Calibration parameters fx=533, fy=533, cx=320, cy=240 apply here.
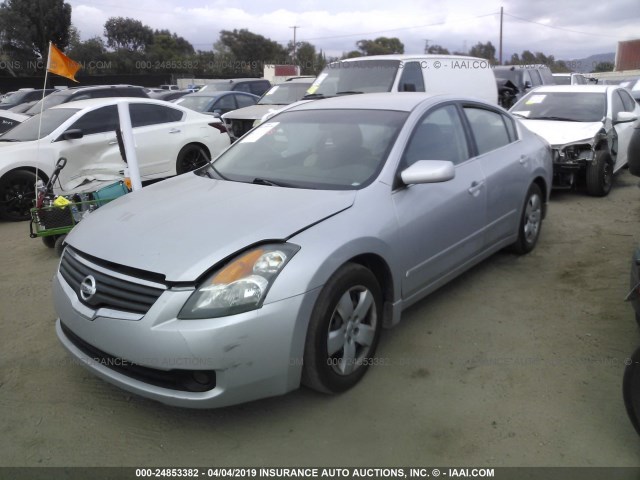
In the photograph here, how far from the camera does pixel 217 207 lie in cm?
304

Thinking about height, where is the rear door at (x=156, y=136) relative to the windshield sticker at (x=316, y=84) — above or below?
below

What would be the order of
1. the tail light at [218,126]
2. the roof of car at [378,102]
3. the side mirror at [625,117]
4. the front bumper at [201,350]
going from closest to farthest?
1. the front bumper at [201,350]
2. the roof of car at [378,102]
3. the side mirror at [625,117]
4. the tail light at [218,126]

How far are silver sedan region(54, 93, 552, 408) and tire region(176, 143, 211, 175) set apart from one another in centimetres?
455

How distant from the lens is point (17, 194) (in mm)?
7102

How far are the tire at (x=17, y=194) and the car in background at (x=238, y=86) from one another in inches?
345

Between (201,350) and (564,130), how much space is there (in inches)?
266

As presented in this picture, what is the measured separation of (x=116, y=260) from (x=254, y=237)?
2.29ft

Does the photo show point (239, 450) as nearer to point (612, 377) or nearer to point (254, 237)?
point (254, 237)

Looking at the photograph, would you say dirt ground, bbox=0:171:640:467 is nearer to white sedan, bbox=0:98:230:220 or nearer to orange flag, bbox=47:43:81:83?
orange flag, bbox=47:43:81:83

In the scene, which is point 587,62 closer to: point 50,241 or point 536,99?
point 536,99

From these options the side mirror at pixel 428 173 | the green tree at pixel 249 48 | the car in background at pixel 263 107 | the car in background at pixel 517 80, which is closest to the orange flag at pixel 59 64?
the car in background at pixel 263 107

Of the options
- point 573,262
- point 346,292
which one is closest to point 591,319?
point 573,262

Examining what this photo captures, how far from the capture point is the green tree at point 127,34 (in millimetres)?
64312

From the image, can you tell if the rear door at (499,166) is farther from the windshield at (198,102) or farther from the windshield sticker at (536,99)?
the windshield at (198,102)
